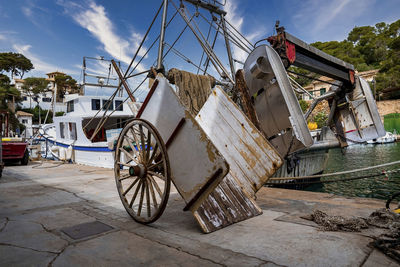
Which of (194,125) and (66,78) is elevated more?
(66,78)

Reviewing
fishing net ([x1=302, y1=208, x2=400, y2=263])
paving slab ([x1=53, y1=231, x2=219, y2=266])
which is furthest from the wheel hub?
fishing net ([x1=302, y1=208, x2=400, y2=263])

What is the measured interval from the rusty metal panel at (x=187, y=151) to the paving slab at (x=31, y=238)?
1515mm

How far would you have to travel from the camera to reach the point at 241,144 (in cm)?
413

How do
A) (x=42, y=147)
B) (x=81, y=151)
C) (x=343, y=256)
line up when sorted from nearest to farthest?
1. (x=343, y=256)
2. (x=81, y=151)
3. (x=42, y=147)

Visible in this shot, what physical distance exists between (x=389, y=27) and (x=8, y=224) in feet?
224

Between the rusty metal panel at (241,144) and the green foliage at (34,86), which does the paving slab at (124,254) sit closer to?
the rusty metal panel at (241,144)

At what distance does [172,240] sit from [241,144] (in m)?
1.91

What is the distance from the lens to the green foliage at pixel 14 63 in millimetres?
59156

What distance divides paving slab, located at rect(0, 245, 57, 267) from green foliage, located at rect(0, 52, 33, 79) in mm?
71013

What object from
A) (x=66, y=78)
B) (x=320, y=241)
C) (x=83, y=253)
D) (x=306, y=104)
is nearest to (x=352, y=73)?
(x=320, y=241)

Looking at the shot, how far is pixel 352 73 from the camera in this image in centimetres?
766

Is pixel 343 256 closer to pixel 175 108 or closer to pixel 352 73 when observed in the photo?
pixel 175 108

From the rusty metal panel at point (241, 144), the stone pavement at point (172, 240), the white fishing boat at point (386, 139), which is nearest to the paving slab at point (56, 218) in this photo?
the stone pavement at point (172, 240)

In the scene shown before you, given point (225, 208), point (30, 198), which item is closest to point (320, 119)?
point (225, 208)
